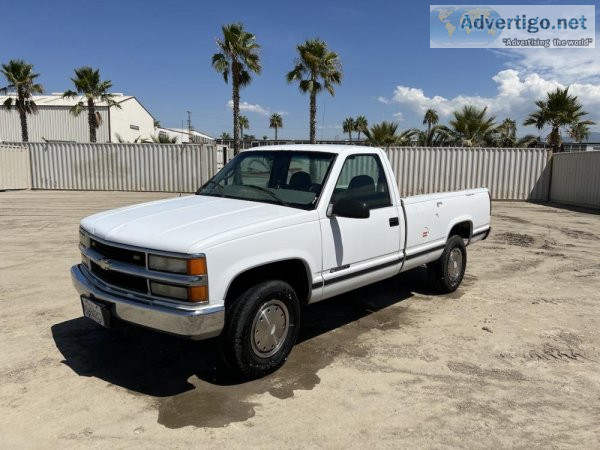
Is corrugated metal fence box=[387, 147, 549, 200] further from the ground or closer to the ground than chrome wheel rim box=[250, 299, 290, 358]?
further from the ground

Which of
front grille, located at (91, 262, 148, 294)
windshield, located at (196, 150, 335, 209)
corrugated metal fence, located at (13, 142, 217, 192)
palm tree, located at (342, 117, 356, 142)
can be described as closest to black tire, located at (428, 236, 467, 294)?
windshield, located at (196, 150, 335, 209)

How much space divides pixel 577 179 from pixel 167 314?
1965 cm

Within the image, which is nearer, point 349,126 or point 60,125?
point 60,125

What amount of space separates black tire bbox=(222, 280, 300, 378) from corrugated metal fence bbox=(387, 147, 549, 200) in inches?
698

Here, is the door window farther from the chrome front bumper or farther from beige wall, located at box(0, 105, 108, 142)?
beige wall, located at box(0, 105, 108, 142)

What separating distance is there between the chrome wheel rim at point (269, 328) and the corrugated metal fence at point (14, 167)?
23.6 m

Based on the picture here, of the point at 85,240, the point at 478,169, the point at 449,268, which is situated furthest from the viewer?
the point at 478,169

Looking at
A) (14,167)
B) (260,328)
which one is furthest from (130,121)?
(260,328)

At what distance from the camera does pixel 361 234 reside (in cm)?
440

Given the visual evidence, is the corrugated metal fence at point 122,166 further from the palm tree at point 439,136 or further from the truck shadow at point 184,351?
the truck shadow at point 184,351

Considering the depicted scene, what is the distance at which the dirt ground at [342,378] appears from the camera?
3076mm

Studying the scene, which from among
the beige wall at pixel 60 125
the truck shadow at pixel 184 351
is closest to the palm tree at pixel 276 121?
the beige wall at pixel 60 125

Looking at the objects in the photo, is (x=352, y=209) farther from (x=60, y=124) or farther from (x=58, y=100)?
(x=58, y=100)

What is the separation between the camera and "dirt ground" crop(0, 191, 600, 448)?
308cm
